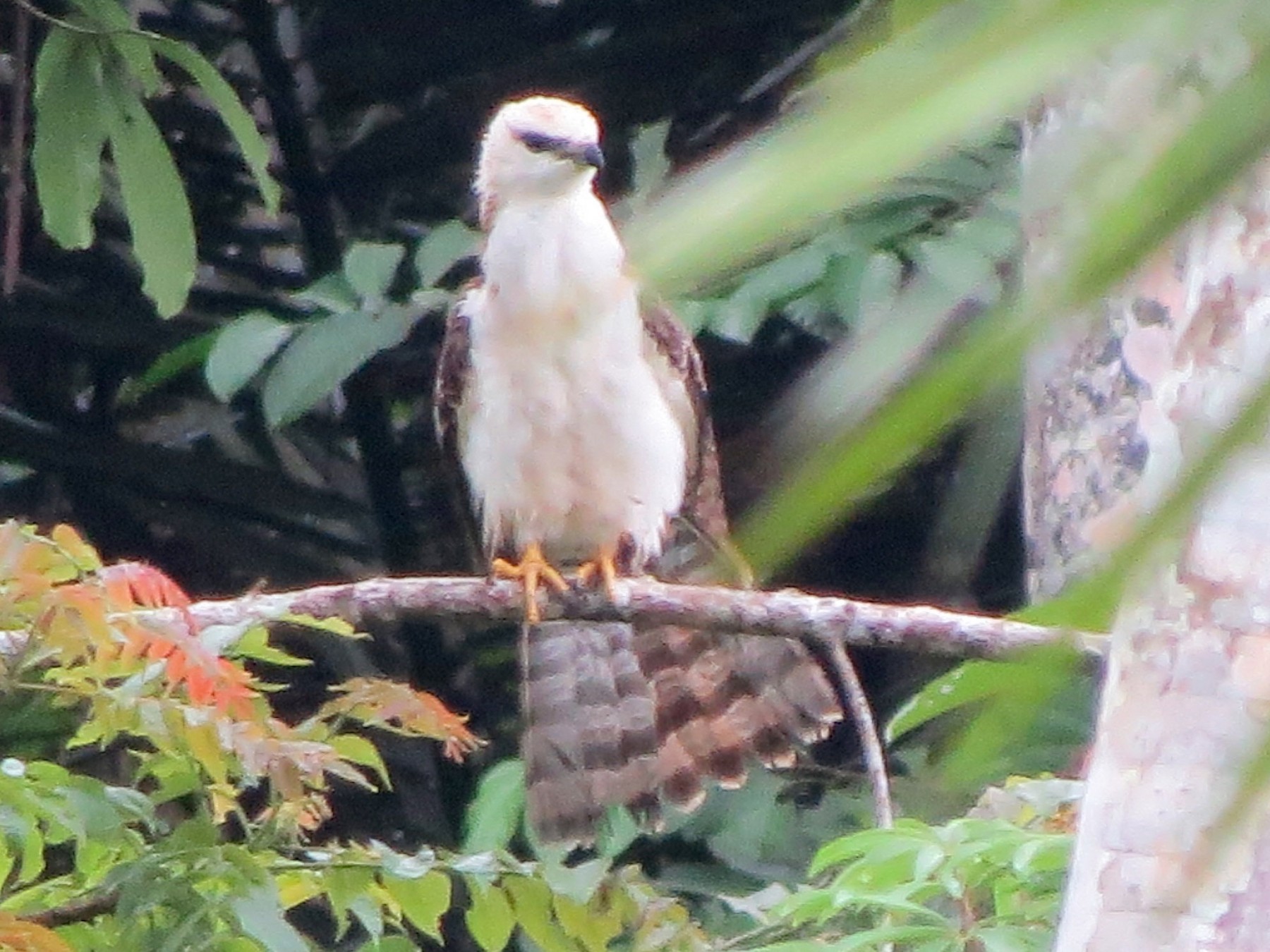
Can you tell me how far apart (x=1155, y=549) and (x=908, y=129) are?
0.08 meters

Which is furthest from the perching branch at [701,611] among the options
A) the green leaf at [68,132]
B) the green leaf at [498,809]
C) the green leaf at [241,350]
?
the green leaf at [498,809]

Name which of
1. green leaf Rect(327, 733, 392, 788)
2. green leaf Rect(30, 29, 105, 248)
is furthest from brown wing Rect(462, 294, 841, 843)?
green leaf Rect(327, 733, 392, 788)

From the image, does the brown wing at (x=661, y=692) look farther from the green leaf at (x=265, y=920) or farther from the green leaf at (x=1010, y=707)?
the green leaf at (x=1010, y=707)

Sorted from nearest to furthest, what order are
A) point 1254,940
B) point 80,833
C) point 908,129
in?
point 908,129, point 1254,940, point 80,833

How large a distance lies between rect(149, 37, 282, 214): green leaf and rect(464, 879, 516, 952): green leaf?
1158 mm

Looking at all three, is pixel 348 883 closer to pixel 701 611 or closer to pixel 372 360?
pixel 701 611

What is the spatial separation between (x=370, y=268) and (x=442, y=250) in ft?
0.45

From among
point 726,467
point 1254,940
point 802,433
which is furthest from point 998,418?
point 726,467

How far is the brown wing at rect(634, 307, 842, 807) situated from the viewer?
369 centimetres

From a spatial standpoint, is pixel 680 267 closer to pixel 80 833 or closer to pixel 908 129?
pixel 908 129

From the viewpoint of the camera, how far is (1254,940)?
69.6 inches

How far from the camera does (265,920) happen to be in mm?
2260

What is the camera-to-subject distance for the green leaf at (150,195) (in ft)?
9.43

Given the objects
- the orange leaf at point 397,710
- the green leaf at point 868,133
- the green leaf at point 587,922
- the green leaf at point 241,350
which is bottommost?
the green leaf at point 587,922
